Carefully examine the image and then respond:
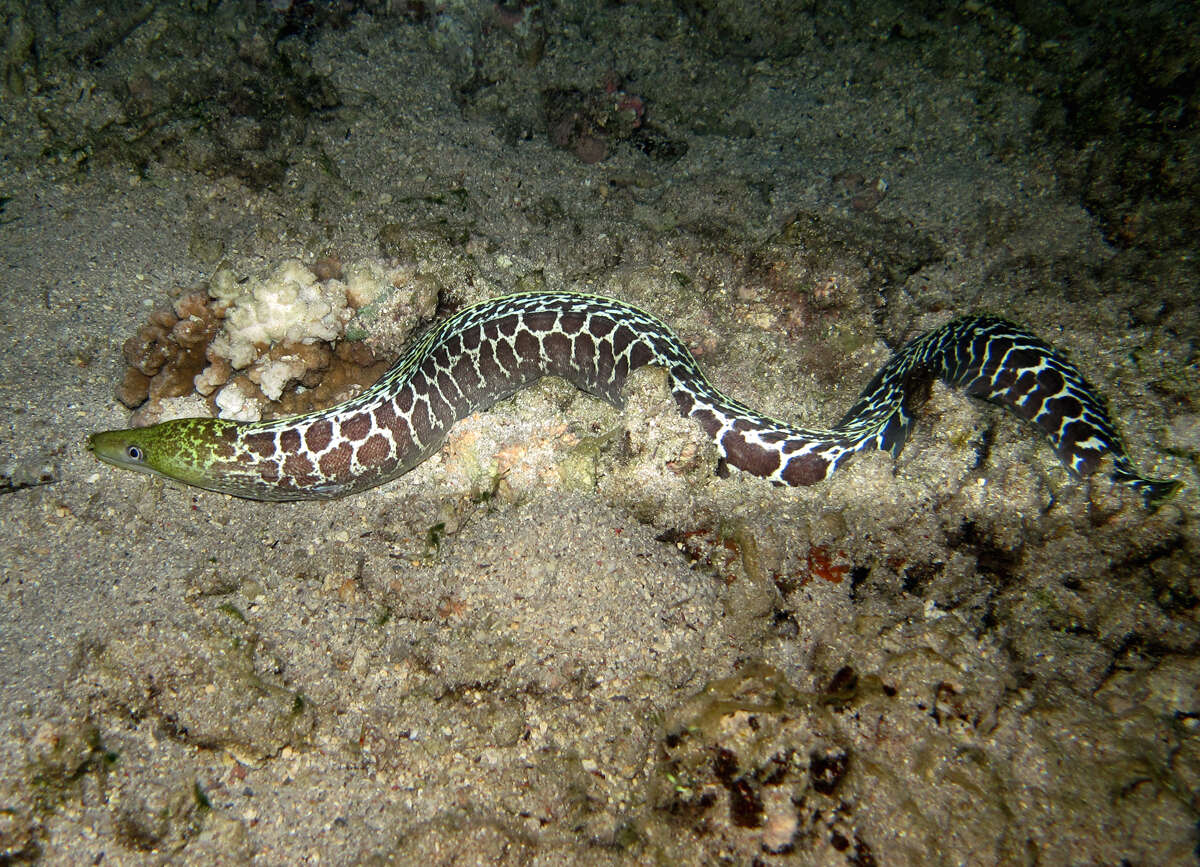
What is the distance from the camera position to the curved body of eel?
12.0 feet

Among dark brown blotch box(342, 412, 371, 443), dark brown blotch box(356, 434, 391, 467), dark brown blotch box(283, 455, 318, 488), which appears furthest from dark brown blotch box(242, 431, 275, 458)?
dark brown blotch box(356, 434, 391, 467)

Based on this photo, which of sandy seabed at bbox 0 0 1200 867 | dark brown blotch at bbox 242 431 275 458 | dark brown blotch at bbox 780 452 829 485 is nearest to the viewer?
sandy seabed at bbox 0 0 1200 867

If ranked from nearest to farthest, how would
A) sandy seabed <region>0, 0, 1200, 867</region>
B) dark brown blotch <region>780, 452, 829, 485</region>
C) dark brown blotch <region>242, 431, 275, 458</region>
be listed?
sandy seabed <region>0, 0, 1200, 867</region> → dark brown blotch <region>780, 452, 829, 485</region> → dark brown blotch <region>242, 431, 275, 458</region>

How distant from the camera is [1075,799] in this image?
1.99m

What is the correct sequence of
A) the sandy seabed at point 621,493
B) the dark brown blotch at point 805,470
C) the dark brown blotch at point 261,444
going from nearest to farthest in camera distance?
the sandy seabed at point 621,493
the dark brown blotch at point 805,470
the dark brown blotch at point 261,444

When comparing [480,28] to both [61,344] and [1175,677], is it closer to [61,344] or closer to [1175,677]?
[61,344]

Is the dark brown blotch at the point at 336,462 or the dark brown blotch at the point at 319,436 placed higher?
the dark brown blotch at the point at 319,436

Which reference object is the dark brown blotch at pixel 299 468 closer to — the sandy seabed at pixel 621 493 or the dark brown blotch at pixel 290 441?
the dark brown blotch at pixel 290 441

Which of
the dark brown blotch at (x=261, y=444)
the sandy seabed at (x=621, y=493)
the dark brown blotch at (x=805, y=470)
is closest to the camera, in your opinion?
the sandy seabed at (x=621, y=493)

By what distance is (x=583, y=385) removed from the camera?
4602 millimetres

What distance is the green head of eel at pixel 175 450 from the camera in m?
3.70

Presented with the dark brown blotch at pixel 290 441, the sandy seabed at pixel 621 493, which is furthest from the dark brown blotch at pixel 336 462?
the sandy seabed at pixel 621 493

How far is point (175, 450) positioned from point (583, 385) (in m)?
2.95

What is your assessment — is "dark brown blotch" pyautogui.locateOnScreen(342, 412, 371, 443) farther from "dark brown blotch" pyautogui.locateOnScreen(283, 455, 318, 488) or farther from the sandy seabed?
the sandy seabed
